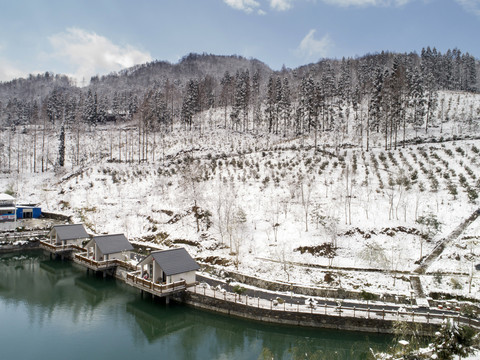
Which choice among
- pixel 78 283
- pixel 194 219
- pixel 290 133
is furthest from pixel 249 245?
pixel 290 133

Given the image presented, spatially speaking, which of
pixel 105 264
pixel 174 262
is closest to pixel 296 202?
pixel 174 262

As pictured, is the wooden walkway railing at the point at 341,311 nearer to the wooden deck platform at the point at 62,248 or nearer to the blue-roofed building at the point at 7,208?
the wooden deck platform at the point at 62,248

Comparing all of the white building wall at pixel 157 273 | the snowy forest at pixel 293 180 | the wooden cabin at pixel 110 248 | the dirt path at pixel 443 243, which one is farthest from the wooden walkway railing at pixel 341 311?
the wooden cabin at pixel 110 248

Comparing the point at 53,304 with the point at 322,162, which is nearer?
the point at 53,304

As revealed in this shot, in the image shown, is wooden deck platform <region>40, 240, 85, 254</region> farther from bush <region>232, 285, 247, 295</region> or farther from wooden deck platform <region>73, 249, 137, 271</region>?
bush <region>232, 285, 247, 295</region>

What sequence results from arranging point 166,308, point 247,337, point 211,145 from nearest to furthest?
point 247,337, point 166,308, point 211,145

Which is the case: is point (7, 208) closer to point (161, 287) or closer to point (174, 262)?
point (174, 262)

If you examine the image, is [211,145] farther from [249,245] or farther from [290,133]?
[249,245]

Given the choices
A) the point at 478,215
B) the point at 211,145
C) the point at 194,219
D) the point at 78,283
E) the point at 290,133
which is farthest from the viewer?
the point at 290,133
